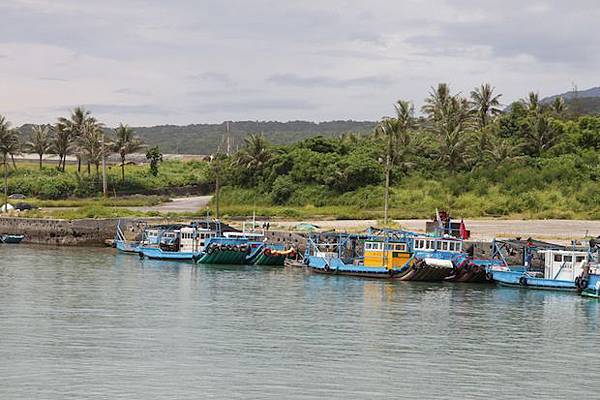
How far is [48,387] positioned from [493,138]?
64.1 metres

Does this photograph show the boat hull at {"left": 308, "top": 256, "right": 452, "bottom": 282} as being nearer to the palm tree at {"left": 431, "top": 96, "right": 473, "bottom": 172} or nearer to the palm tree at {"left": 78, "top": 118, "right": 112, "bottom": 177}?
the palm tree at {"left": 431, "top": 96, "right": 473, "bottom": 172}

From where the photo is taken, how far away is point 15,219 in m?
80.7

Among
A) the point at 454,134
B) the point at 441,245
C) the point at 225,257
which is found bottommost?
the point at 225,257

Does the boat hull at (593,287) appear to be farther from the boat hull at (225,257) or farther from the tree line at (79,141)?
the tree line at (79,141)

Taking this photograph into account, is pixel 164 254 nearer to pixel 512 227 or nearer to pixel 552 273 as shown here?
pixel 512 227

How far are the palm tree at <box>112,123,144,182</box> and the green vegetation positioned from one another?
13169 mm

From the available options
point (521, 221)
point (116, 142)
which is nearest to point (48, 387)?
point (521, 221)

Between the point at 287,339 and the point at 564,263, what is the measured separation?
19.8 meters

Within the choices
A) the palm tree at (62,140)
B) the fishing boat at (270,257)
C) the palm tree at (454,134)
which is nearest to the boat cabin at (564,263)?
the fishing boat at (270,257)

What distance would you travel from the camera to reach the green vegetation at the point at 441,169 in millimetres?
74312

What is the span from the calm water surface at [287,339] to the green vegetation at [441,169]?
→ 25221 millimetres

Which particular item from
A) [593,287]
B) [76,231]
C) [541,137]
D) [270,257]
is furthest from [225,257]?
[541,137]

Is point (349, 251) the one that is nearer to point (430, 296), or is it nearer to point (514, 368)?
point (430, 296)

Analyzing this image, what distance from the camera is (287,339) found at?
33.1 metres
